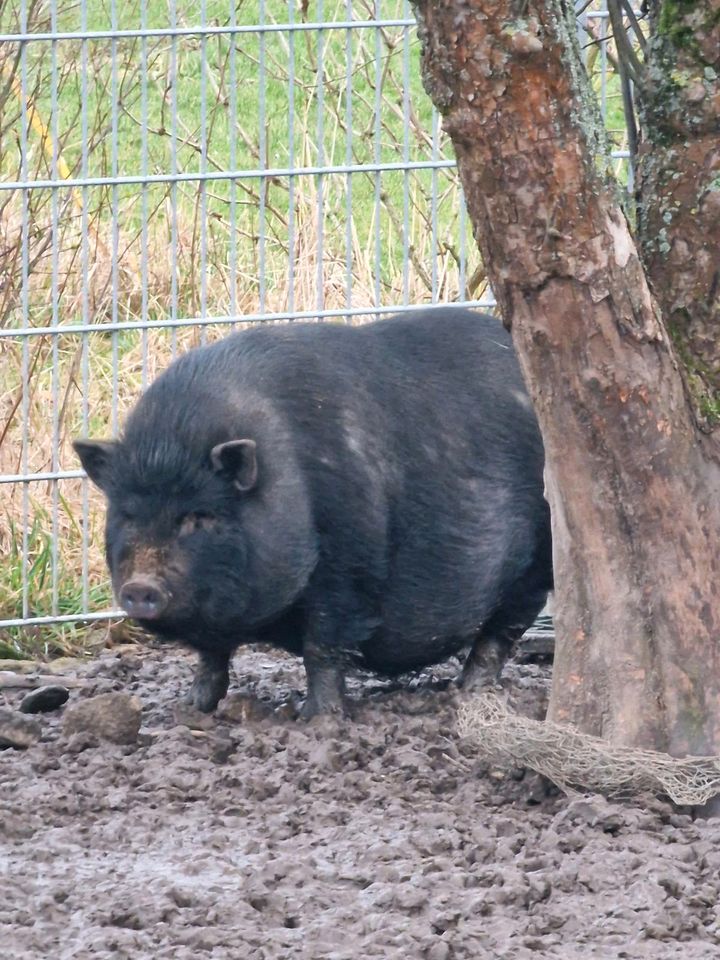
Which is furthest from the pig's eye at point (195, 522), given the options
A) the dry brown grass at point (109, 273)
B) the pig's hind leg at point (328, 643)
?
the dry brown grass at point (109, 273)

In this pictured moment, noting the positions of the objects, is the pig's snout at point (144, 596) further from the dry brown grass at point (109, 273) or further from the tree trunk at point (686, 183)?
the tree trunk at point (686, 183)

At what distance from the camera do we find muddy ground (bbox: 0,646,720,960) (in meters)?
3.40

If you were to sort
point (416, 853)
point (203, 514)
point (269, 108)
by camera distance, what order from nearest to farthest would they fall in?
point (416, 853) < point (203, 514) < point (269, 108)

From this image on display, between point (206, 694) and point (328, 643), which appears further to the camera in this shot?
point (206, 694)

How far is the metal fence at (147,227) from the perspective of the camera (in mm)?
5781

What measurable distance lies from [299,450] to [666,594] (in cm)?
129

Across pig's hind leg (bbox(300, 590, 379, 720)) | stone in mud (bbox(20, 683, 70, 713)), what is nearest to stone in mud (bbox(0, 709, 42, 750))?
stone in mud (bbox(20, 683, 70, 713))

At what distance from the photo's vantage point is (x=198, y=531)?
484 cm

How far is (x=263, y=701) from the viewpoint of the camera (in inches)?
212

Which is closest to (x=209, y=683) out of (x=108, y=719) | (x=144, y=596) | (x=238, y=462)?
(x=108, y=719)

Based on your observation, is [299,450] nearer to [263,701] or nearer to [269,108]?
[263,701]

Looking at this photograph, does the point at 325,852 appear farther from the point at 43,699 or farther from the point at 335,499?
the point at 43,699

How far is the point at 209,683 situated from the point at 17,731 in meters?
0.64

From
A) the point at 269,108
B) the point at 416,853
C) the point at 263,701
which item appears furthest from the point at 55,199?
the point at 269,108
